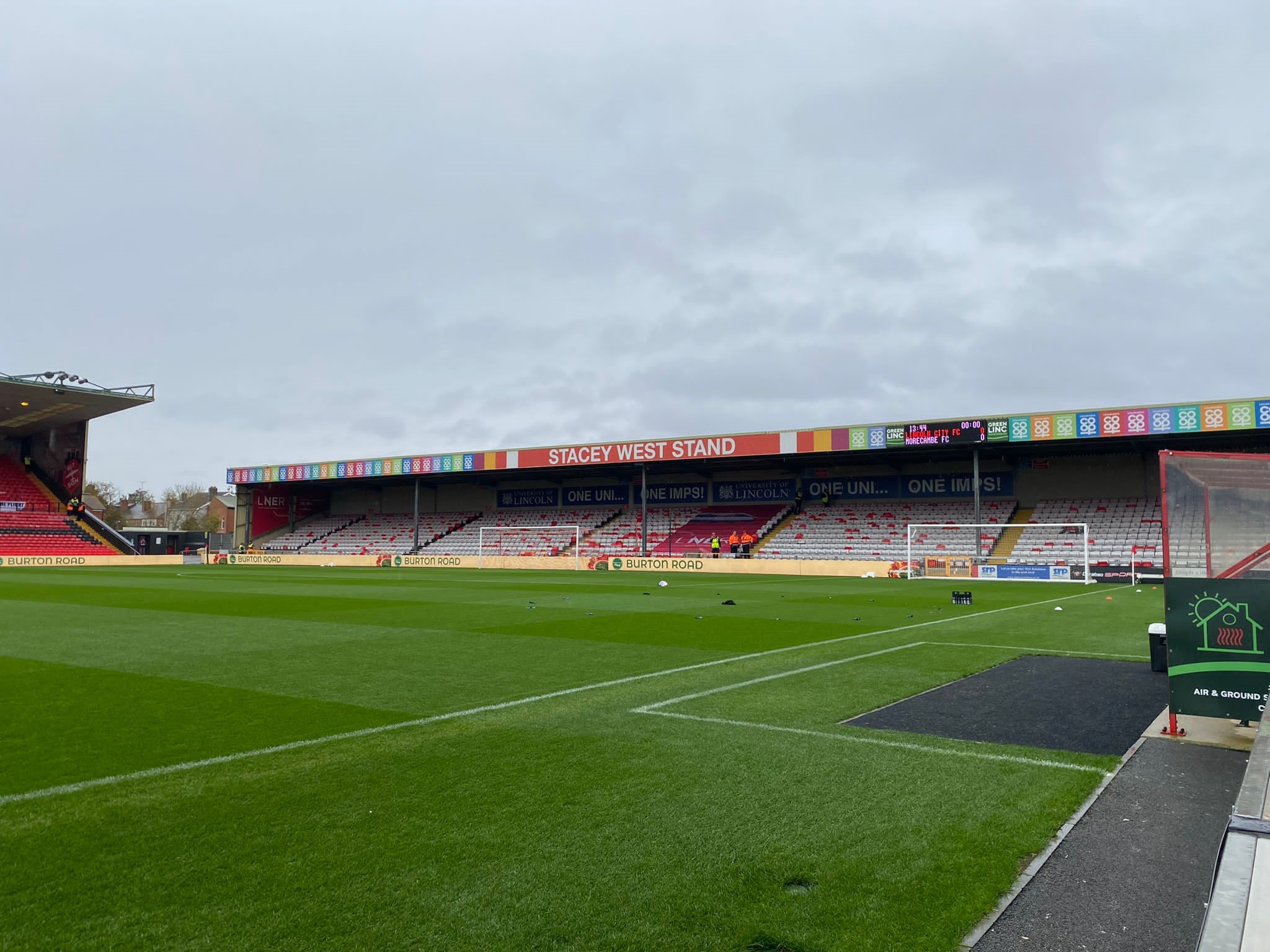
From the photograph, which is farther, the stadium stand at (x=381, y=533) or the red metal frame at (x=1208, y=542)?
the stadium stand at (x=381, y=533)

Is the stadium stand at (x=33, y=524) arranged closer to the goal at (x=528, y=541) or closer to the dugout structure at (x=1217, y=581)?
the goal at (x=528, y=541)

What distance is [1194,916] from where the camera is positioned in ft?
10.8

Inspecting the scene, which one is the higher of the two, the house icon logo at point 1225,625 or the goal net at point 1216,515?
the goal net at point 1216,515

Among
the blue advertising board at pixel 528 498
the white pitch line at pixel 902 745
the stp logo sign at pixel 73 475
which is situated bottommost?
the white pitch line at pixel 902 745

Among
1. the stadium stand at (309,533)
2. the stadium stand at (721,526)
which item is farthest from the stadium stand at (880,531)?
the stadium stand at (309,533)

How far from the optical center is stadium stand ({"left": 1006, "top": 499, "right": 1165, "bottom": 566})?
35.8m

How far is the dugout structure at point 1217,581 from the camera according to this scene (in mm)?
6023

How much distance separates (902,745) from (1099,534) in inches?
1488

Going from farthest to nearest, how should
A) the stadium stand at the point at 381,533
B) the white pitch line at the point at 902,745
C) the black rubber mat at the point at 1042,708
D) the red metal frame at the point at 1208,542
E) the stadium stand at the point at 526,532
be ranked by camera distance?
the stadium stand at the point at 381,533
the stadium stand at the point at 526,532
the red metal frame at the point at 1208,542
the black rubber mat at the point at 1042,708
the white pitch line at the point at 902,745

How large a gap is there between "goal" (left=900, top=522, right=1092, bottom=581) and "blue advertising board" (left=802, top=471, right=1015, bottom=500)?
2514 millimetres

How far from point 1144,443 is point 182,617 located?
40.8 metres

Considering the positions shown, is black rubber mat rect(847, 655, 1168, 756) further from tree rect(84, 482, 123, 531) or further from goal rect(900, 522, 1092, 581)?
tree rect(84, 482, 123, 531)

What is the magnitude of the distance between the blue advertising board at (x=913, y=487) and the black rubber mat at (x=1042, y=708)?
121ft

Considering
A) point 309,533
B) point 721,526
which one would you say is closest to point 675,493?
point 721,526
